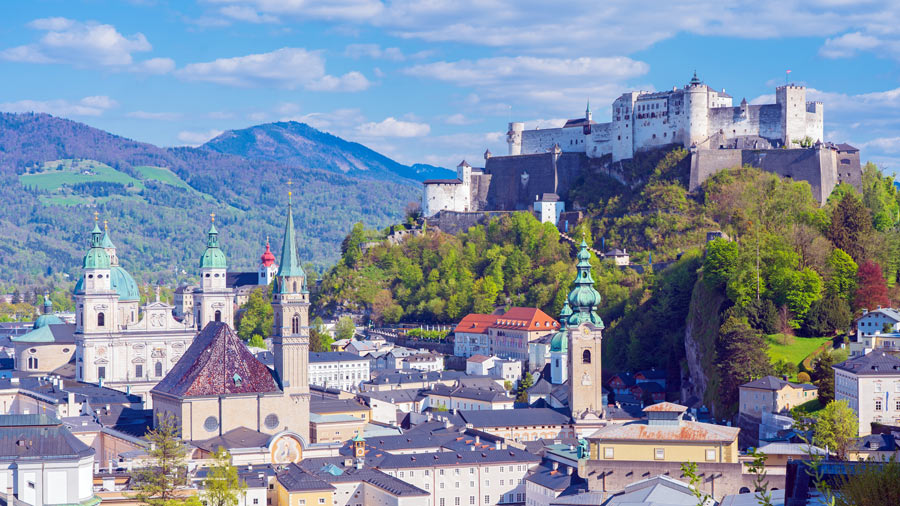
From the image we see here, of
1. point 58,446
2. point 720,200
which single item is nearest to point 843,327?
point 720,200

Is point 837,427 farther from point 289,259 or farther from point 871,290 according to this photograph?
point 289,259

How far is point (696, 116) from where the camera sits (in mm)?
117625

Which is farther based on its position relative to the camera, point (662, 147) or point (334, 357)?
point (662, 147)

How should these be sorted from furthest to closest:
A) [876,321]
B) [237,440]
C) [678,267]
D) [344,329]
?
[344,329] → [678,267] → [876,321] → [237,440]

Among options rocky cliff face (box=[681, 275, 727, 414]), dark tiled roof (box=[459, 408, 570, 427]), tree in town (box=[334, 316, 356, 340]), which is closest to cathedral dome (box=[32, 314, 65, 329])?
tree in town (box=[334, 316, 356, 340])

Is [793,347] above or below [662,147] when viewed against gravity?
below

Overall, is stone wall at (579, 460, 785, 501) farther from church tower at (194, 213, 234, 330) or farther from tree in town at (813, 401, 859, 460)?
church tower at (194, 213, 234, 330)

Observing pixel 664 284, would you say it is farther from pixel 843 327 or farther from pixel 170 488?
pixel 170 488

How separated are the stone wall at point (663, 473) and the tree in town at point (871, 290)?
31218mm

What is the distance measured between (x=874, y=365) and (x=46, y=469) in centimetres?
4508

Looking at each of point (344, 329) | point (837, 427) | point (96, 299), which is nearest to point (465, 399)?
point (96, 299)

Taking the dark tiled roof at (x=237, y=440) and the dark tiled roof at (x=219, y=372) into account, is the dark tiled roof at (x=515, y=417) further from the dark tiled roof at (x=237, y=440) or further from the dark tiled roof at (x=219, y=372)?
the dark tiled roof at (x=237, y=440)

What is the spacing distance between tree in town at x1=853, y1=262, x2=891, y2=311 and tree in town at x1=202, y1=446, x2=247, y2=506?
42921 mm

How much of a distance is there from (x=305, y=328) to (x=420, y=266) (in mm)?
63185
